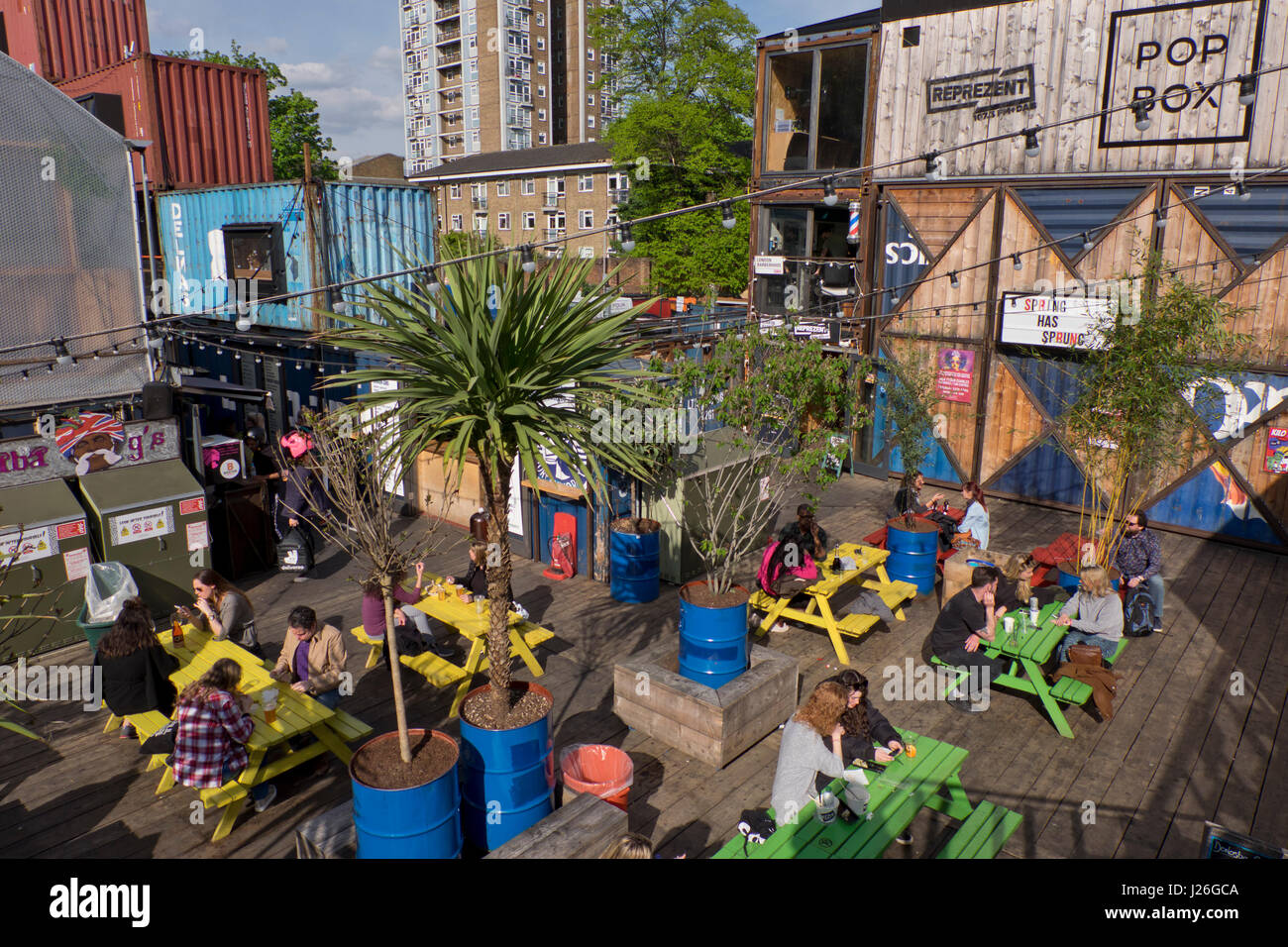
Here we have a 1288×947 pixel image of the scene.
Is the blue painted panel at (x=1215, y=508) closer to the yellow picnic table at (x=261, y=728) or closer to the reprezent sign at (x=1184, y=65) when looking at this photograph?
the reprezent sign at (x=1184, y=65)

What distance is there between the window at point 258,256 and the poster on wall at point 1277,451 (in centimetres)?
1817

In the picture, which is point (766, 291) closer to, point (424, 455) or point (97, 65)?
point (424, 455)

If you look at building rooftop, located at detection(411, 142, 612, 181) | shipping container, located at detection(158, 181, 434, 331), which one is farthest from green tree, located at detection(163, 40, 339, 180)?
shipping container, located at detection(158, 181, 434, 331)

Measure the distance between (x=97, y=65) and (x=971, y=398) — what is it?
25.4 m

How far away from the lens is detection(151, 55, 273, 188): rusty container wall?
20500mm

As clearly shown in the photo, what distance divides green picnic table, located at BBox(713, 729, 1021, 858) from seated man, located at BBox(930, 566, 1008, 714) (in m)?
1.84

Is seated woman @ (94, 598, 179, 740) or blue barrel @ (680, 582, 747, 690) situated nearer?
seated woman @ (94, 598, 179, 740)

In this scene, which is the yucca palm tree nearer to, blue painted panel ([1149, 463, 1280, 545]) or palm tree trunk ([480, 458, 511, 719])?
palm tree trunk ([480, 458, 511, 719])

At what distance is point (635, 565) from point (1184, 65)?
12.1 m

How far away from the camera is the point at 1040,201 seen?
15.6 meters

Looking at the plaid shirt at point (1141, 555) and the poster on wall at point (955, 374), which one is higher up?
the poster on wall at point (955, 374)

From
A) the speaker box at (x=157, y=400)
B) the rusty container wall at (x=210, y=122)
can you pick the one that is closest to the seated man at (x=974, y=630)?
the speaker box at (x=157, y=400)

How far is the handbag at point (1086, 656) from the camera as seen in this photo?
8617 mm
